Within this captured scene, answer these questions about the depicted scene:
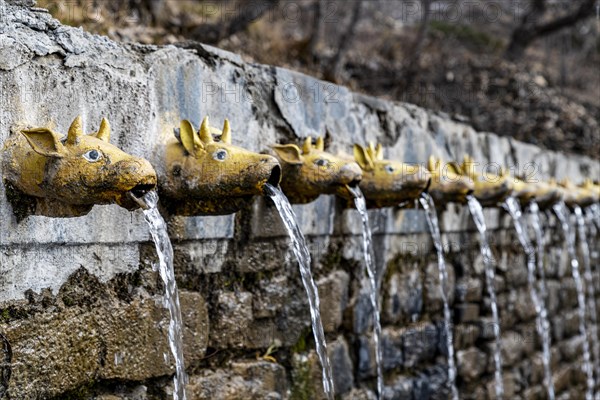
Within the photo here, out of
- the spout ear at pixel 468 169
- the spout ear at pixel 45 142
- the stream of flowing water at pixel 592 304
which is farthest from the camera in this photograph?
the stream of flowing water at pixel 592 304

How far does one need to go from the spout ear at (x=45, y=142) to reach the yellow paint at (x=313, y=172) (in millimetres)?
985

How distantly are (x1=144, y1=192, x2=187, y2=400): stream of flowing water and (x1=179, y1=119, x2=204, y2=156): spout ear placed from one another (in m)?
0.23

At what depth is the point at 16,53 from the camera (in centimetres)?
205

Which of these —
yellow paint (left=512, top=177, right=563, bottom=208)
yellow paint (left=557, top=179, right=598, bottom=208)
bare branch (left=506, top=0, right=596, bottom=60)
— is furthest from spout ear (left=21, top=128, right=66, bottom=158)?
bare branch (left=506, top=0, right=596, bottom=60)

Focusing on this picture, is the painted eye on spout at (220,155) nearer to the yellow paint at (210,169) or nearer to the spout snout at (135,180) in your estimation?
the yellow paint at (210,169)

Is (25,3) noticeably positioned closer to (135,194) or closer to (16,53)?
(16,53)

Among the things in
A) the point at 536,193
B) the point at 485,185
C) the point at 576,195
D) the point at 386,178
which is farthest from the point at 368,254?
the point at 576,195

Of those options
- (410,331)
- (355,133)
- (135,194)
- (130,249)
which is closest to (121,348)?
(130,249)

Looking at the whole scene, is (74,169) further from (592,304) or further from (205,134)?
(592,304)

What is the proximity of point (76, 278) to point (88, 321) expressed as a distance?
0.14 metres

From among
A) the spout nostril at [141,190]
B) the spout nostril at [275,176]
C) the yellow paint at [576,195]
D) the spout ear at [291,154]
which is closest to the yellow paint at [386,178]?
the spout ear at [291,154]

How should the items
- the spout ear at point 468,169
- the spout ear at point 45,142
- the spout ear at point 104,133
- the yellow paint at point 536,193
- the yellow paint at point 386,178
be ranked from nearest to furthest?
the spout ear at point 45,142, the spout ear at point 104,133, the yellow paint at point 386,178, the spout ear at point 468,169, the yellow paint at point 536,193

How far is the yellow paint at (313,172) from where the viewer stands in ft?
8.91

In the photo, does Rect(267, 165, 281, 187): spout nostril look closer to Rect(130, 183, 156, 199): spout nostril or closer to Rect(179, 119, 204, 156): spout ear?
Rect(179, 119, 204, 156): spout ear
